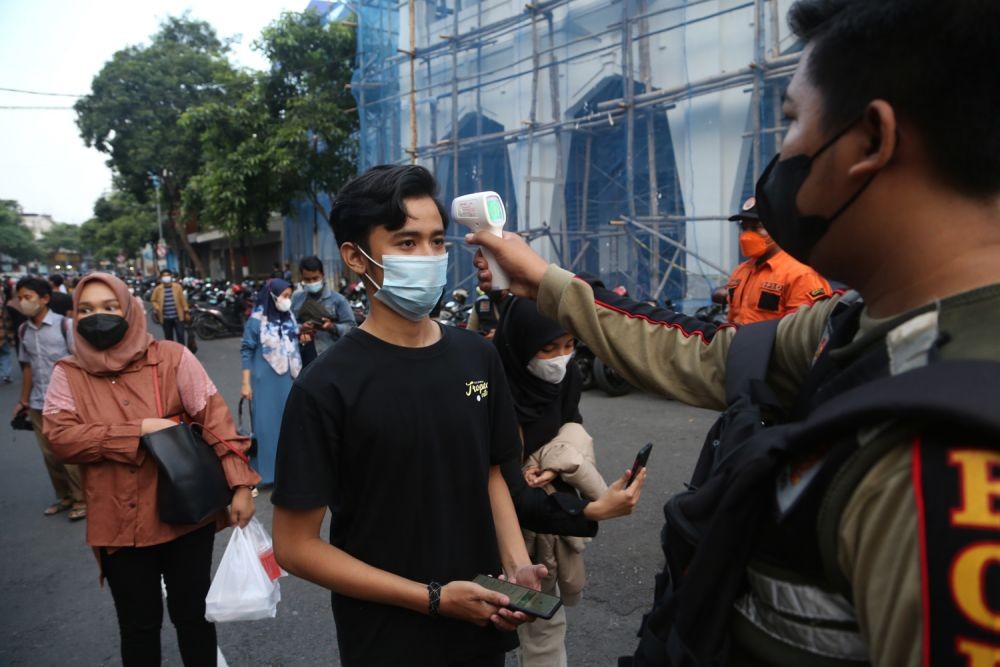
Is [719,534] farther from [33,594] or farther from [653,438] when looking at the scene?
[653,438]

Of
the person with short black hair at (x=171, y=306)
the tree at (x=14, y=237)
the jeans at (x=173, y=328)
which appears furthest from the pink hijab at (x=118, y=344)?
the tree at (x=14, y=237)

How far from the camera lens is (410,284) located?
171 centimetres

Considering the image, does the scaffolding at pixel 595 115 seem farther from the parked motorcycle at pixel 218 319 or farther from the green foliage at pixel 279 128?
the parked motorcycle at pixel 218 319

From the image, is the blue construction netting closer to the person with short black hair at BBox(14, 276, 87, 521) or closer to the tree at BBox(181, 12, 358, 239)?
the tree at BBox(181, 12, 358, 239)

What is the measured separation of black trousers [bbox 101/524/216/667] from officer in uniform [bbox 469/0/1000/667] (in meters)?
1.99

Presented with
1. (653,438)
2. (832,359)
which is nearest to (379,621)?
(832,359)

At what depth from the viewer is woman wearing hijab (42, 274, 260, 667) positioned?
7.50 ft

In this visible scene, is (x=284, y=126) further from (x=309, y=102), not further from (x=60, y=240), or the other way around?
(x=60, y=240)

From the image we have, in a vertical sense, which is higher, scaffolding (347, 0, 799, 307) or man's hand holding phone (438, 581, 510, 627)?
scaffolding (347, 0, 799, 307)

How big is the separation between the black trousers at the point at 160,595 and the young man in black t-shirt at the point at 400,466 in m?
1.10

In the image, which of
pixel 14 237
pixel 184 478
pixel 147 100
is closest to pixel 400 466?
pixel 184 478

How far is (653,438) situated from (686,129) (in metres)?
5.68

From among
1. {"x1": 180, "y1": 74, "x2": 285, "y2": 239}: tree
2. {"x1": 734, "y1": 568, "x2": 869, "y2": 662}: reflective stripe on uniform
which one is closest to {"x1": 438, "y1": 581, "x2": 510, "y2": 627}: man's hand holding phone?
{"x1": 734, "y1": 568, "x2": 869, "y2": 662}: reflective stripe on uniform

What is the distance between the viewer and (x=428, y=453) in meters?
1.57
